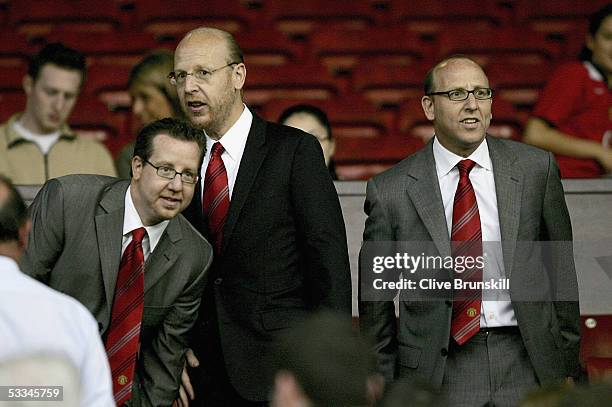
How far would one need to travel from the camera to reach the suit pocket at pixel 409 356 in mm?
2828

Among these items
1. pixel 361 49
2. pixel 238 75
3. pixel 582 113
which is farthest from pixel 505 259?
pixel 361 49

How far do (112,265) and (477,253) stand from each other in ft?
2.78

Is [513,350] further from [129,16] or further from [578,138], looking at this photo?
[129,16]

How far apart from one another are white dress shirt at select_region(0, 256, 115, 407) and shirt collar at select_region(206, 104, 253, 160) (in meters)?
1.01

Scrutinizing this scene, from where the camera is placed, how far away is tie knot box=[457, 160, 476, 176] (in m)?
2.92

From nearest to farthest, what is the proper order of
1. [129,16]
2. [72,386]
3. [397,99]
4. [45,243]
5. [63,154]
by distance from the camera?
[72,386] → [45,243] → [63,154] → [397,99] → [129,16]

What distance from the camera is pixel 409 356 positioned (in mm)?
2844

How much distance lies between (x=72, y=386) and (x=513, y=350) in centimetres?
124

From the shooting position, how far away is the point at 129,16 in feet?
17.9

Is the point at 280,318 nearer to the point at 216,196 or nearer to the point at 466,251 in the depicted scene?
the point at 216,196

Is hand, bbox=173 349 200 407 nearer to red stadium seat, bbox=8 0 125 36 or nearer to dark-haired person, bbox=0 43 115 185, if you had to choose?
dark-haired person, bbox=0 43 115 185

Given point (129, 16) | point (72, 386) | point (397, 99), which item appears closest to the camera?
point (72, 386)

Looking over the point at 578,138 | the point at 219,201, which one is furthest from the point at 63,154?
the point at 578,138

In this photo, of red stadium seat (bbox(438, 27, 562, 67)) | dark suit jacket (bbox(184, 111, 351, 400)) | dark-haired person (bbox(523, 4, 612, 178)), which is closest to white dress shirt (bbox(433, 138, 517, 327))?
dark suit jacket (bbox(184, 111, 351, 400))
